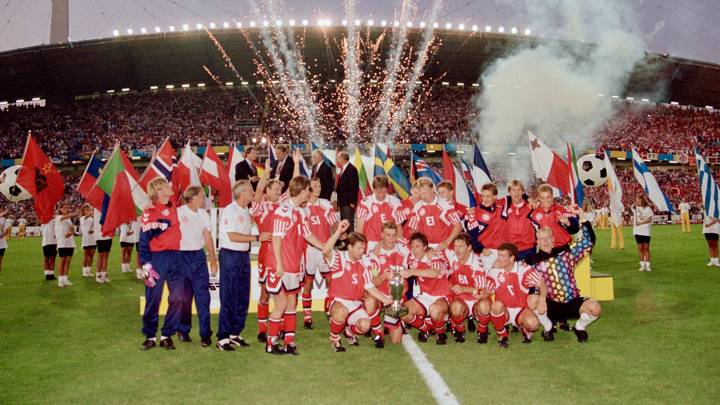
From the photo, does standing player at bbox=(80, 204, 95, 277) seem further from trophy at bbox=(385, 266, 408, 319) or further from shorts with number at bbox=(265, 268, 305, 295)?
trophy at bbox=(385, 266, 408, 319)

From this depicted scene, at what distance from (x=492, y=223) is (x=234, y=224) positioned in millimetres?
3633

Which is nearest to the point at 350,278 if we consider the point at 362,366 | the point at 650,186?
the point at 362,366

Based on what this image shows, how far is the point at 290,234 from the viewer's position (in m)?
6.77

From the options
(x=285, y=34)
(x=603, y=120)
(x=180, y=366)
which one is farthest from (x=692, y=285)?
(x=603, y=120)

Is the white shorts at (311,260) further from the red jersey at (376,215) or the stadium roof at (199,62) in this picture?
the stadium roof at (199,62)

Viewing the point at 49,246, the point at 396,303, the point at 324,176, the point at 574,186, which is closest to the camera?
the point at 396,303

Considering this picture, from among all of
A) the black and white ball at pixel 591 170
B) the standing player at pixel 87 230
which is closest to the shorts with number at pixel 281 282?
the standing player at pixel 87 230

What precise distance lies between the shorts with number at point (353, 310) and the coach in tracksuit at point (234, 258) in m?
1.15

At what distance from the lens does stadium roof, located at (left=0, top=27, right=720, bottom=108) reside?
149 feet

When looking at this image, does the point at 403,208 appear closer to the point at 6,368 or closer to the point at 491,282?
the point at 491,282

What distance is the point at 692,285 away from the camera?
11914 mm

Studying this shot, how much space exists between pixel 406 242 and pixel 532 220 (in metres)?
1.95

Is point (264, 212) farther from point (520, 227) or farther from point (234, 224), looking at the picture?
point (520, 227)

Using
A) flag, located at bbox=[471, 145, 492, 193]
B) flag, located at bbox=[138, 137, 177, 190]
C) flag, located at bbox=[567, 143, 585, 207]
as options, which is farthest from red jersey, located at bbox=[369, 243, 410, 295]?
flag, located at bbox=[138, 137, 177, 190]
